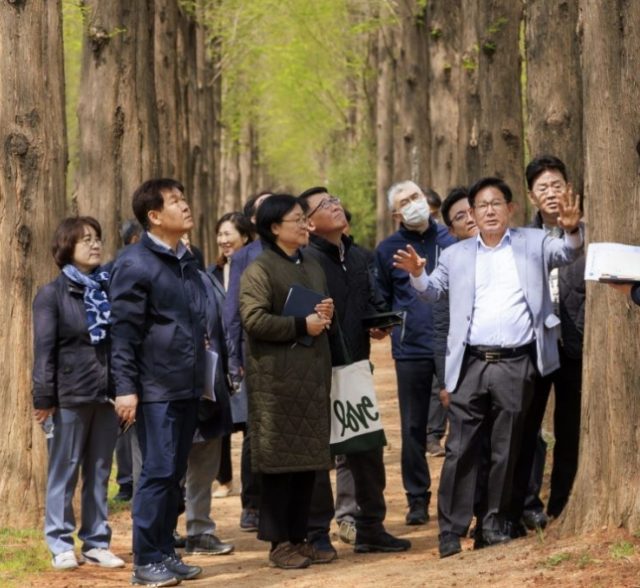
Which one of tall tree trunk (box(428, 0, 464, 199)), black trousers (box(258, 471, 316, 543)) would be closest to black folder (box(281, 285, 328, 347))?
black trousers (box(258, 471, 316, 543))

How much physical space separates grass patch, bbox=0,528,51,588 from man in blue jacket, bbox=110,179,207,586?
33.1 inches

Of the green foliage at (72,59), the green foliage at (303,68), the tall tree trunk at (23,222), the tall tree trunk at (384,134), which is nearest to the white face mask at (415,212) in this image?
the tall tree trunk at (23,222)

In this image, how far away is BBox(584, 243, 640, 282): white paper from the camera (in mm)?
6102

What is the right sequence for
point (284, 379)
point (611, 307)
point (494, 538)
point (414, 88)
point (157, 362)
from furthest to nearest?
point (414, 88) → point (494, 538) → point (284, 379) → point (157, 362) → point (611, 307)

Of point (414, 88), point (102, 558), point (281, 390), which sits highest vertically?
point (414, 88)

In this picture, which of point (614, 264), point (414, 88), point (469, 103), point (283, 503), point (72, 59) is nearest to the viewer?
point (614, 264)

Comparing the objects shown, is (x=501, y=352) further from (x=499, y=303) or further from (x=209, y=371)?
(x=209, y=371)

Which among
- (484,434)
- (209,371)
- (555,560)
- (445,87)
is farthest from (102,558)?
(445,87)

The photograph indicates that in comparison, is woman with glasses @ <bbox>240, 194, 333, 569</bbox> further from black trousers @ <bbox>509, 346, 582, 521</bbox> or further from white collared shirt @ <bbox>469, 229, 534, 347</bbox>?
black trousers @ <bbox>509, 346, 582, 521</bbox>

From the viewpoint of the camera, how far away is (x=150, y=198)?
7949 mm

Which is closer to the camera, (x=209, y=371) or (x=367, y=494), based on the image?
(x=209, y=371)

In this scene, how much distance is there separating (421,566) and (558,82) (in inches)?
206

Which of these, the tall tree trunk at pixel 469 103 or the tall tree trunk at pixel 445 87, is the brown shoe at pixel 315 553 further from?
the tall tree trunk at pixel 445 87

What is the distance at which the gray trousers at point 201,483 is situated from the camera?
906cm
